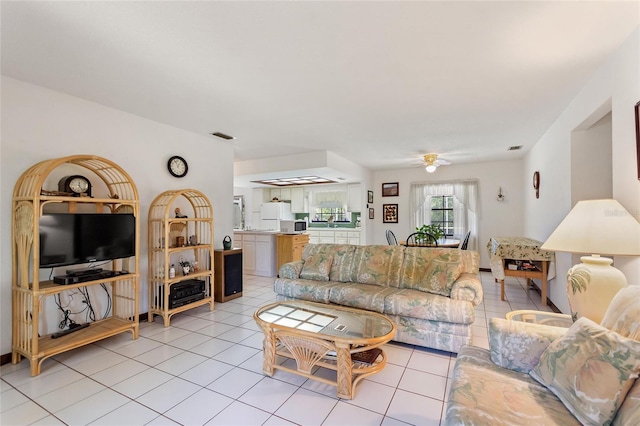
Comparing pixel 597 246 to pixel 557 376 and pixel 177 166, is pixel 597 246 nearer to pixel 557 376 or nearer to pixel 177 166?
pixel 557 376

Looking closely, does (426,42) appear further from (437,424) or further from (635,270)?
(437,424)

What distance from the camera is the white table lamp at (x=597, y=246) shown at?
165cm

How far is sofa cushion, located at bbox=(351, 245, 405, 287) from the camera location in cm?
329

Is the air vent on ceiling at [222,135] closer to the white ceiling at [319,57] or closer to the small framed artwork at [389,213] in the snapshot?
the white ceiling at [319,57]

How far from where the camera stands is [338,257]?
3.68m

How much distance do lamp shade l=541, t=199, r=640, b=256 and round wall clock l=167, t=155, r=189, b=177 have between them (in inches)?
160

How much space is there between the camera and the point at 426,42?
1.97m

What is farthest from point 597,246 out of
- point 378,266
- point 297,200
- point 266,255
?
point 297,200

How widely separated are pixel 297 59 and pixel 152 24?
96 cm

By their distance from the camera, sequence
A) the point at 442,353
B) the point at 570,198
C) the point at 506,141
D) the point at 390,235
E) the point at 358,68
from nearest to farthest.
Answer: the point at 358,68
the point at 442,353
the point at 570,198
the point at 506,141
the point at 390,235

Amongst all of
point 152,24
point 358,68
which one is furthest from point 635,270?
point 152,24

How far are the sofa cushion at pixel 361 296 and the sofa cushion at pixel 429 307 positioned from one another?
85mm

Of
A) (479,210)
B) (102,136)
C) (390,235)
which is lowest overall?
(390,235)

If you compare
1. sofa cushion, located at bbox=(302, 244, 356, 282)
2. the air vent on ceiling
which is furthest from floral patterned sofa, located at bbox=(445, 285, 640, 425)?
the air vent on ceiling
